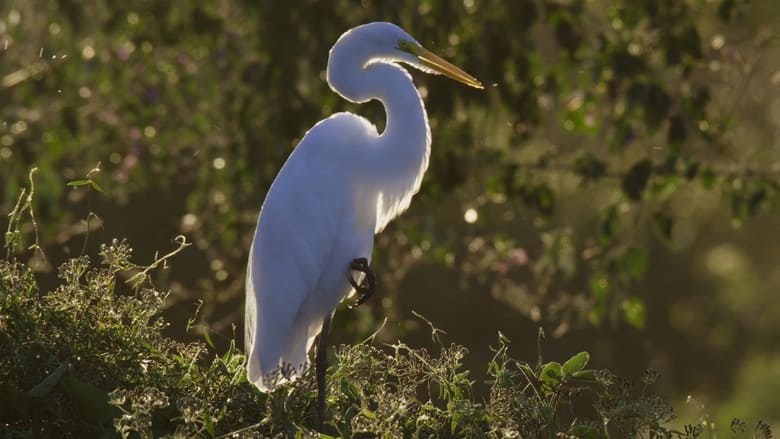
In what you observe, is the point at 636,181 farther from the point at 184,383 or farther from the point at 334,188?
the point at 184,383

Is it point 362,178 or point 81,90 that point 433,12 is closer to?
point 362,178

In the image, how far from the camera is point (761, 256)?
1466cm

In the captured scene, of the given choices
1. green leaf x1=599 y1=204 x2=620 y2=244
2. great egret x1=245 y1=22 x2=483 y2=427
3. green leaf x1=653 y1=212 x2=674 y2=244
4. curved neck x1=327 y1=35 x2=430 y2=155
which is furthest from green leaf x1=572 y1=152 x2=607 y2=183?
curved neck x1=327 y1=35 x2=430 y2=155

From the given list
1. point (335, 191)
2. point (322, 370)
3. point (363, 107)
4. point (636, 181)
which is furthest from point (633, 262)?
point (322, 370)

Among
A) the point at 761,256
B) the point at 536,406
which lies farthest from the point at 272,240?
the point at 761,256

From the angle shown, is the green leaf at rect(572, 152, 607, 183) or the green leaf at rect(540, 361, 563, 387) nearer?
the green leaf at rect(540, 361, 563, 387)

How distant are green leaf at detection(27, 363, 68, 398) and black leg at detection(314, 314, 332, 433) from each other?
19.6 inches

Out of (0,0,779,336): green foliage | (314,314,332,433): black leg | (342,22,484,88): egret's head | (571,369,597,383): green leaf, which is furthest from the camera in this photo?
(0,0,779,336): green foliage

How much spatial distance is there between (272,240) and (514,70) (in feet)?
4.25

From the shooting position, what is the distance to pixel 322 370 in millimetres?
3143

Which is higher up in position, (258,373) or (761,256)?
(258,373)

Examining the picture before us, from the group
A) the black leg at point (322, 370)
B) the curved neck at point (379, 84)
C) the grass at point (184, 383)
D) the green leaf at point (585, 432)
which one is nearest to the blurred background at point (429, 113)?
the black leg at point (322, 370)

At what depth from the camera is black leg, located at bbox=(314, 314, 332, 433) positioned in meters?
2.59

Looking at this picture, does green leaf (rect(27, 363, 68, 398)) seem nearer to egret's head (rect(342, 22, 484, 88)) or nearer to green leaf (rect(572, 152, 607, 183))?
egret's head (rect(342, 22, 484, 88))
